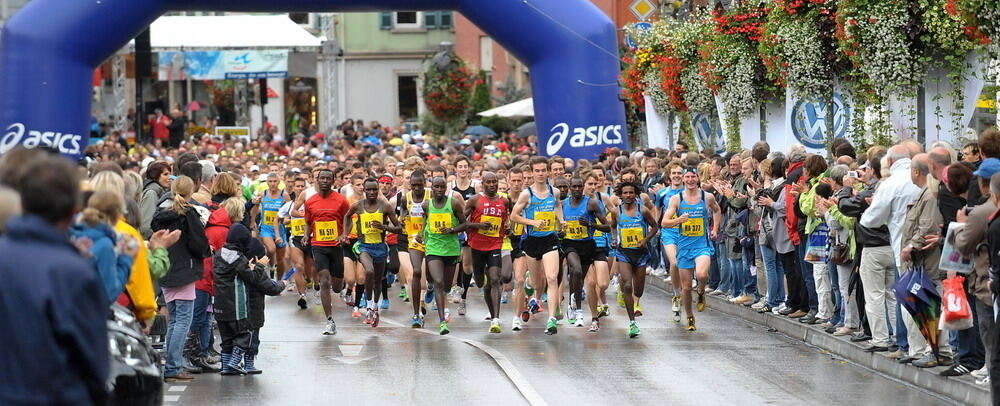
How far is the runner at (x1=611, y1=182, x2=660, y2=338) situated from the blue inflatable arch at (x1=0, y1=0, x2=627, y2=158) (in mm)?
7379

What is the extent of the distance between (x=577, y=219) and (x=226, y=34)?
22.7 m

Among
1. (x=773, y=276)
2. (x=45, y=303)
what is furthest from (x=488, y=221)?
(x=45, y=303)

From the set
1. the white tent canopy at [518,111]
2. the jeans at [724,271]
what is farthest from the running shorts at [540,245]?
the white tent canopy at [518,111]

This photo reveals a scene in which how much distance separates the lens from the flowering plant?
1784 inches

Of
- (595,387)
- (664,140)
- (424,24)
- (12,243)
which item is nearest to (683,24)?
(664,140)

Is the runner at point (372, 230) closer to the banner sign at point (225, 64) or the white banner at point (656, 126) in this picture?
the white banner at point (656, 126)

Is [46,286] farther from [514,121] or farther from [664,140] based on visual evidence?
[514,121]

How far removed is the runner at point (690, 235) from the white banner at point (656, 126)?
42.1 ft

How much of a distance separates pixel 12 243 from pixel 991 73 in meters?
11.4

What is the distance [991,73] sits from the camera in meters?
14.4

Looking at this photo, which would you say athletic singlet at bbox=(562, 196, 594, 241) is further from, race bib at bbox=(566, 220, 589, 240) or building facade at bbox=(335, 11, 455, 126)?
building facade at bbox=(335, 11, 455, 126)

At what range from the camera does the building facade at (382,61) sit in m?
64.9

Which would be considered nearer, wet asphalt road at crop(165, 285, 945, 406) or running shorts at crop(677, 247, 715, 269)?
wet asphalt road at crop(165, 285, 945, 406)

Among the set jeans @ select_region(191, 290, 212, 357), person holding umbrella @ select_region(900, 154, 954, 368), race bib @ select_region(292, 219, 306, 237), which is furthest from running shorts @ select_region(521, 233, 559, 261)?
person holding umbrella @ select_region(900, 154, 954, 368)
